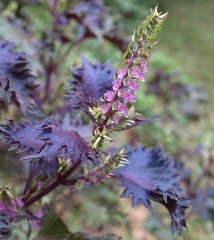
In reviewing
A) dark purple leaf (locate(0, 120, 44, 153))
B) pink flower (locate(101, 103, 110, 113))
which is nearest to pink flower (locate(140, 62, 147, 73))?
pink flower (locate(101, 103, 110, 113))

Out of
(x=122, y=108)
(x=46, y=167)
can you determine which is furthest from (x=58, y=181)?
(x=122, y=108)

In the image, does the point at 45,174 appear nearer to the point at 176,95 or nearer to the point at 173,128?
the point at 176,95

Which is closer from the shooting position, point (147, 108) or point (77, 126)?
point (77, 126)

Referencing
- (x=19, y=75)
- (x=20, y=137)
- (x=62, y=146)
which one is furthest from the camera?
(x=19, y=75)

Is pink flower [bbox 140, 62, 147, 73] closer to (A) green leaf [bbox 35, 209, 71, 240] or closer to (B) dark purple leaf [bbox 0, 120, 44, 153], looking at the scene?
(B) dark purple leaf [bbox 0, 120, 44, 153]

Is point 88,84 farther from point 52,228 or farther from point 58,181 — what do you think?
point 52,228

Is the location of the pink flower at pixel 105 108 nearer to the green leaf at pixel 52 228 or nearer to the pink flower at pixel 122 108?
the pink flower at pixel 122 108
